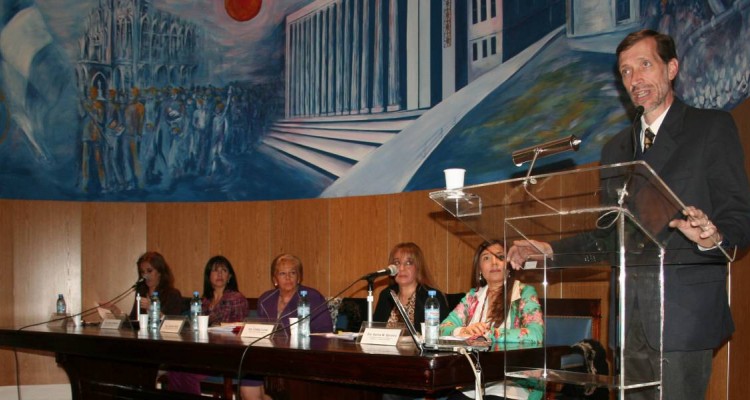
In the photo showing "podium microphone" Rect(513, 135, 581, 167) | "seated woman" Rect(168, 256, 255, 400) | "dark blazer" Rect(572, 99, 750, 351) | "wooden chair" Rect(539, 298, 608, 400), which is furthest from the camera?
"seated woman" Rect(168, 256, 255, 400)

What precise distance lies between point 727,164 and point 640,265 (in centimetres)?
38

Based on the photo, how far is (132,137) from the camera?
728 cm

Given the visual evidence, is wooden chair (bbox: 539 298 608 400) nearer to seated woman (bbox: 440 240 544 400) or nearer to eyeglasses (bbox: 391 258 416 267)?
seated woman (bbox: 440 240 544 400)

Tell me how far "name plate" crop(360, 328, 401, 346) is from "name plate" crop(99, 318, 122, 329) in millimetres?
2122

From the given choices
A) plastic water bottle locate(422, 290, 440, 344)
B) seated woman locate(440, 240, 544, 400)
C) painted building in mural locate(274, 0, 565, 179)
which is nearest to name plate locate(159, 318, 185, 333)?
seated woman locate(440, 240, 544, 400)

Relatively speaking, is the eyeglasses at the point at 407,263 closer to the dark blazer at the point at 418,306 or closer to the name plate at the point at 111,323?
the dark blazer at the point at 418,306

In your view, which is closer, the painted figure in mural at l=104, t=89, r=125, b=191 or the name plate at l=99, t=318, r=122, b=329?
the name plate at l=99, t=318, r=122, b=329

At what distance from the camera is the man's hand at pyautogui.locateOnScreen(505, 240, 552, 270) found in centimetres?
208

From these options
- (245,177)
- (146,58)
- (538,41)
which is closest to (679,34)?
(538,41)

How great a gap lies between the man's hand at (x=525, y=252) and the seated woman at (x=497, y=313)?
0.11 ft

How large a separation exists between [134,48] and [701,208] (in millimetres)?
6384

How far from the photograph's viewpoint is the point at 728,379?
3.20 metres

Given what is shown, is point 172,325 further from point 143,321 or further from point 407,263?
point 407,263

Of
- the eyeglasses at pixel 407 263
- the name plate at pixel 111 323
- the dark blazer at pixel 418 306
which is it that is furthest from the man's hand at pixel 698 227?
the name plate at pixel 111 323
